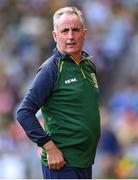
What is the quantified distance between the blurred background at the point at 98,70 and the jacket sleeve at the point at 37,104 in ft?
16.1

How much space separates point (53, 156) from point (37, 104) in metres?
0.32

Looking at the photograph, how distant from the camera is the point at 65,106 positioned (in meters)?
4.43

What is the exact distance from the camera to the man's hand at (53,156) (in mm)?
4352

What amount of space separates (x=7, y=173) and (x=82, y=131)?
218 inches

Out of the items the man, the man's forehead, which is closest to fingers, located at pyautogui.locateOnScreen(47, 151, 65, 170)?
the man

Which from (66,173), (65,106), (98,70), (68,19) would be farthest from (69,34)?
(98,70)

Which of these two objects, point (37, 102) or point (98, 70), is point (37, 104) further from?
point (98, 70)

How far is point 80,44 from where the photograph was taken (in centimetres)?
451

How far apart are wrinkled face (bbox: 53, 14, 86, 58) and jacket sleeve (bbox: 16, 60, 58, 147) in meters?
0.16

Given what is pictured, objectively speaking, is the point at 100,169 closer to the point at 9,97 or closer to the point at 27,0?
the point at 9,97

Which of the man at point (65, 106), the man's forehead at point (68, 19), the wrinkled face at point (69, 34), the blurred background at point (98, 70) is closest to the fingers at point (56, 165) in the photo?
the man at point (65, 106)

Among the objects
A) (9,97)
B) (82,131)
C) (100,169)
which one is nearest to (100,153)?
(100,169)

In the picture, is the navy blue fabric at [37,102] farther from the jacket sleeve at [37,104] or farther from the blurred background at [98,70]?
the blurred background at [98,70]

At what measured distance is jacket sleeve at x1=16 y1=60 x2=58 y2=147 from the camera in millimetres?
4332
